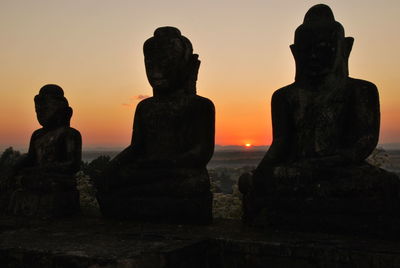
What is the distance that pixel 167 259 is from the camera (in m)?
4.16

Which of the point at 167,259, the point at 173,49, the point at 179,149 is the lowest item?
the point at 167,259

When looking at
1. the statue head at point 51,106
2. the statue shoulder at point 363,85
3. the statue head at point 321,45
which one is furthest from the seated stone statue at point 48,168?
the statue shoulder at point 363,85

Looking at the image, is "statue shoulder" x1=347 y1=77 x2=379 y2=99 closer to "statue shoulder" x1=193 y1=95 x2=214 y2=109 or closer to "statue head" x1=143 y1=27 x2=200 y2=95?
"statue shoulder" x1=193 y1=95 x2=214 y2=109

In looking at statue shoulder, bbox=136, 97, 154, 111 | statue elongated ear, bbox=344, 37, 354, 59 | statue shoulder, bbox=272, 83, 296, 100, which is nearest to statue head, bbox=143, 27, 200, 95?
statue shoulder, bbox=136, 97, 154, 111

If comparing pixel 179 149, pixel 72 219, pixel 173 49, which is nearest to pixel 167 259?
pixel 179 149

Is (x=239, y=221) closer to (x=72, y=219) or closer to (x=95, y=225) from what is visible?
(x=95, y=225)

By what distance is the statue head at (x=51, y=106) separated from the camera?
7.15m

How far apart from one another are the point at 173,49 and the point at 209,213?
2.19 metres

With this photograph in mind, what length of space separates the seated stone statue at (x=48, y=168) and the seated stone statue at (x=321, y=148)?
8.56ft

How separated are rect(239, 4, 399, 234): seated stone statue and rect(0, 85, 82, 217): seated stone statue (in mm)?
2609

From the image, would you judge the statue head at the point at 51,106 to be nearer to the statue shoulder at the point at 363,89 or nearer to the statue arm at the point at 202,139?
the statue arm at the point at 202,139

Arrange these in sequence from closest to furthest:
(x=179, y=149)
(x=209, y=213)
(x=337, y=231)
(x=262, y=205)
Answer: (x=337, y=231) → (x=262, y=205) → (x=209, y=213) → (x=179, y=149)

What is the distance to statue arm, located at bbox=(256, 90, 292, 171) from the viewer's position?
557 cm

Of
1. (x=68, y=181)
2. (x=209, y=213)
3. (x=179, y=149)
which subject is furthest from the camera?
(x=68, y=181)
